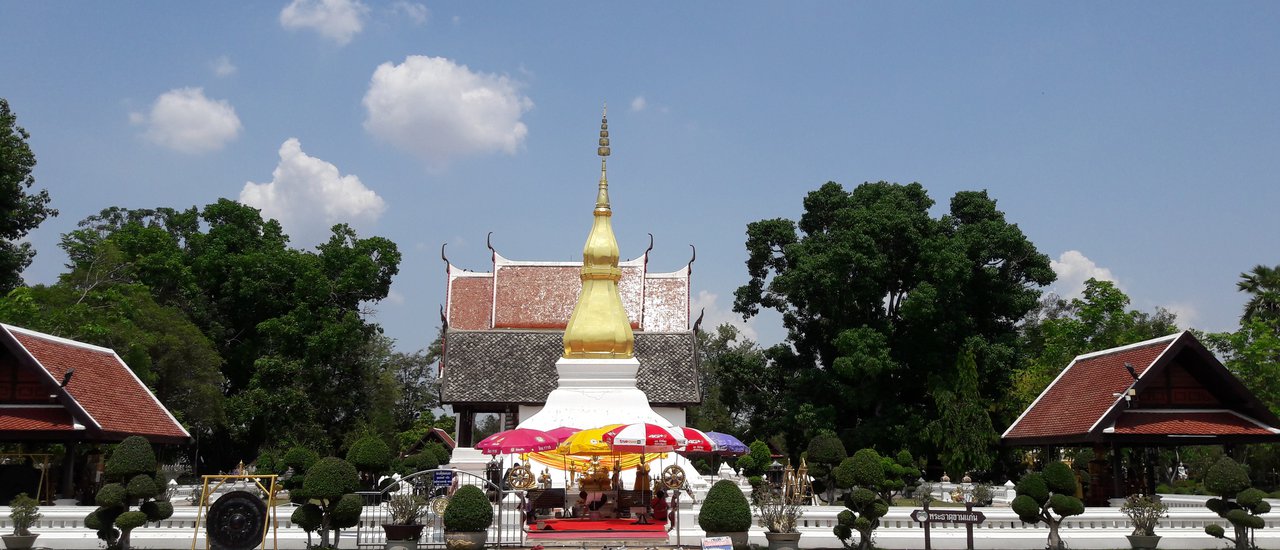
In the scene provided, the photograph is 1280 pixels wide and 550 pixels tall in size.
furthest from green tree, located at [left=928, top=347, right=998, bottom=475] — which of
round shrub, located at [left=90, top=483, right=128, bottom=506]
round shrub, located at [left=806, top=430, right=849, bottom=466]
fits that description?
round shrub, located at [left=90, top=483, right=128, bottom=506]

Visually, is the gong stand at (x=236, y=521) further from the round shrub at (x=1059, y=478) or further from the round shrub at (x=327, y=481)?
the round shrub at (x=1059, y=478)

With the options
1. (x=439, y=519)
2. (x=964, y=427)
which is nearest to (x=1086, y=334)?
(x=964, y=427)

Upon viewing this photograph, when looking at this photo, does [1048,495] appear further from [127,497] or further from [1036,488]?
[127,497]

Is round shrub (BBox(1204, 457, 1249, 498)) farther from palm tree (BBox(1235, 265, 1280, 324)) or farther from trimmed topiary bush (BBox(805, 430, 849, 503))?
palm tree (BBox(1235, 265, 1280, 324))

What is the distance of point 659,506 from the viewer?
18953 millimetres

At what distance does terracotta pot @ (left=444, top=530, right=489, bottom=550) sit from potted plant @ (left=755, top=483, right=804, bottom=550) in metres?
3.93

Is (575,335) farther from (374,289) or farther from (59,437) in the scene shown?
(374,289)

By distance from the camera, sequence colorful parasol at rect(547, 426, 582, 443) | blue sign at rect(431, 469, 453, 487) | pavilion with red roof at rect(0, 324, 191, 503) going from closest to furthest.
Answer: colorful parasol at rect(547, 426, 582, 443), blue sign at rect(431, 469, 453, 487), pavilion with red roof at rect(0, 324, 191, 503)

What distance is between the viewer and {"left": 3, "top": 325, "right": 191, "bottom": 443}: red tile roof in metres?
20.4

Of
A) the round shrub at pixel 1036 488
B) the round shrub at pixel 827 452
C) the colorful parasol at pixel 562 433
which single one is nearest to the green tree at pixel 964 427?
the round shrub at pixel 827 452

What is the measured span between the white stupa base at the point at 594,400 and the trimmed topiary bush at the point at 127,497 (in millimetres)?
8211

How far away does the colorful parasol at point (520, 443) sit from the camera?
59.4ft

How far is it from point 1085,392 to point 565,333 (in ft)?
A: 36.9

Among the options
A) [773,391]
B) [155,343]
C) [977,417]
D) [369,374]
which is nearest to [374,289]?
[369,374]
